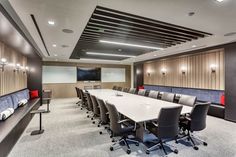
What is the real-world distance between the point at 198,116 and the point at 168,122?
2.52ft

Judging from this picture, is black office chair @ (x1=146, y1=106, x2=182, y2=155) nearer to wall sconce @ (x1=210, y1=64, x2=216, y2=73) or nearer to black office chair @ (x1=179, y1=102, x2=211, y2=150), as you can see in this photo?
black office chair @ (x1=179, y1=102, x2=211, y2=150)

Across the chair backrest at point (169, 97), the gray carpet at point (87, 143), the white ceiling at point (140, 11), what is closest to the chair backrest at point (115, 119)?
the gray carpet at point (87, 143)

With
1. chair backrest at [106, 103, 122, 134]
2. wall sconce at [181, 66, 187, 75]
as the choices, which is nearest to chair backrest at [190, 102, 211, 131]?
chair backrest at [106, 103, 122, 134]

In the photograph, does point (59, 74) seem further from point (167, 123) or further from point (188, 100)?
point (167, 123)

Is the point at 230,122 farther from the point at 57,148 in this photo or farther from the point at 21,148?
the point at 21,148

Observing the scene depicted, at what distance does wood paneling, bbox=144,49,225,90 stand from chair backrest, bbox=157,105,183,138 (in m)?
3.85

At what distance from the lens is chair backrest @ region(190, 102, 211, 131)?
252 centimetres

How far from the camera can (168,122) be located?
7.53 feet

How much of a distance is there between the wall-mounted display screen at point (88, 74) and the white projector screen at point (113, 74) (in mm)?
508

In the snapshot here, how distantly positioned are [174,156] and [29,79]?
23.3 ft

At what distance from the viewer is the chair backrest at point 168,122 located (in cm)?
221

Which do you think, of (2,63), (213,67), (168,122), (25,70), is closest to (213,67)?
(213,67)

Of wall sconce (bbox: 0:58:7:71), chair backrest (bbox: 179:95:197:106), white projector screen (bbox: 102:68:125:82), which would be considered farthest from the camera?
white projector screen (bbox: 102:68:125:82)

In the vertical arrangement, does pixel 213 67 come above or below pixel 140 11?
below
